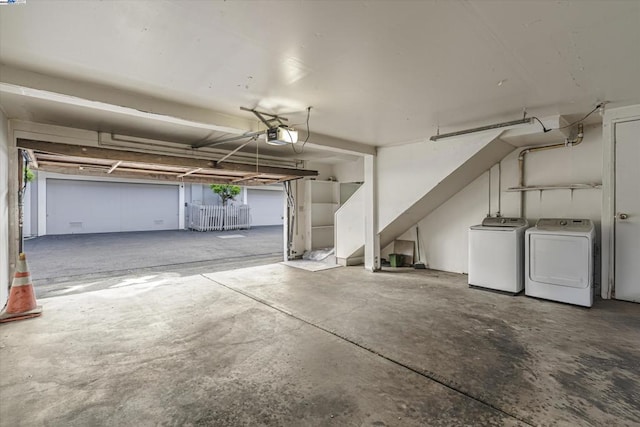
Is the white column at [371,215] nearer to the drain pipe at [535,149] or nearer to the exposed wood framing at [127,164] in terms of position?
the exposed wood framing at [127,164]

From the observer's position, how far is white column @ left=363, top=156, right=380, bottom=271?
5.54 m

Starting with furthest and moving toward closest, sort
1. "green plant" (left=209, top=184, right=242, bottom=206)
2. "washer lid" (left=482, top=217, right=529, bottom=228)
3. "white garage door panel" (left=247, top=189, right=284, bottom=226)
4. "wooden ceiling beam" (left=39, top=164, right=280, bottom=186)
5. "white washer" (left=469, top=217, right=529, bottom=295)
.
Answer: "white garage door panel" (left=247, top=189, right=284, bottom=226), "green plant" (left=209, top=184, right=242, bottom=206), "wooden ceiling beam" (left=39, top=164, right=280, bottom=186), "washer lid" (left=482, top=217, right=529, bottom=228), "white washer" (left=469, top=217, right=529, bottom=295)

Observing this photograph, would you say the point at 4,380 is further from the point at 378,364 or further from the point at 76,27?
the point at 378,364

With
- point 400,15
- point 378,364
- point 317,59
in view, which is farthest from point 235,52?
point 378,364

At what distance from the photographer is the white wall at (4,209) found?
10.7ft

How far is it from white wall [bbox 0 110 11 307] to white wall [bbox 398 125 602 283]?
594 cm

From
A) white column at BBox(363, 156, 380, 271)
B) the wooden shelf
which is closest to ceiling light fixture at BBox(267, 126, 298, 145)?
white column at BBox(363, 156, 380, 271)

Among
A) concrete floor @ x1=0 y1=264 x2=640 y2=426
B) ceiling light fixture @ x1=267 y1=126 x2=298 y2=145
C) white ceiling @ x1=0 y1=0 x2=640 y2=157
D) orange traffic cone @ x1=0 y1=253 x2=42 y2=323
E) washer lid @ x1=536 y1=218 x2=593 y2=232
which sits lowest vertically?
concrete floor @ x1=0 y1=264 x2=640 y2=426

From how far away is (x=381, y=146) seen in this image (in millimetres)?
5500

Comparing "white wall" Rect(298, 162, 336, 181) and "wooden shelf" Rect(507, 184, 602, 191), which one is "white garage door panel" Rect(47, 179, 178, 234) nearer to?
"white wall" Rect(298, 162, 336, 181)

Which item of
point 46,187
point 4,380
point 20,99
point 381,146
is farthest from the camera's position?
point 46,187

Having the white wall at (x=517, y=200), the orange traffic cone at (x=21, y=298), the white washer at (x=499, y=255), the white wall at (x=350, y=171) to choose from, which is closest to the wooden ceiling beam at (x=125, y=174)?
the orange traffic cone at (x=21, y=298)

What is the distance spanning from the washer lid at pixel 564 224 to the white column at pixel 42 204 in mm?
15840

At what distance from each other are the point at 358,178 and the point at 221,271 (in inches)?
146
